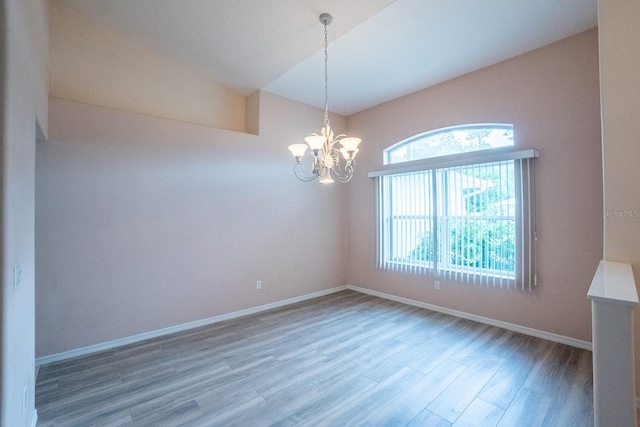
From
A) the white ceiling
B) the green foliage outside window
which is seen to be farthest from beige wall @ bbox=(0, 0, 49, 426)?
the green foliage outside window

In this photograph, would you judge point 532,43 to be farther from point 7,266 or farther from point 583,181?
point 7,266

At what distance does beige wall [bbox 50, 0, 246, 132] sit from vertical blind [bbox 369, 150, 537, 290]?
9.75ft

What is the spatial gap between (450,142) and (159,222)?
4.09 meters

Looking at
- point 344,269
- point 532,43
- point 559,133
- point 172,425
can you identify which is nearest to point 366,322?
point 344,269

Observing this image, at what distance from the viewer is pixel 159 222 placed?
3.41 m

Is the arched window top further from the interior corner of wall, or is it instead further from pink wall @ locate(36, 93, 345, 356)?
the interior corner of wall

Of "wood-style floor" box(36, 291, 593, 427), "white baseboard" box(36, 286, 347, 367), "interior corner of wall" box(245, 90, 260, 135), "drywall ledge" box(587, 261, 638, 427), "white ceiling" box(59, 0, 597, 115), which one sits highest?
"white ceiling" box(59, 0, 597, 115)

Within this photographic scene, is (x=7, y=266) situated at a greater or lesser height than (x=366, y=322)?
greater

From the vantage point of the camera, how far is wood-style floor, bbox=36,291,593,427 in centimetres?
198

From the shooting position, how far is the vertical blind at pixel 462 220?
3293 mm

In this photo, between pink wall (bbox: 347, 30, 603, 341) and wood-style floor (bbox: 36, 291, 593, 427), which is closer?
wood-style floor (bbox: 36, 291, 593, 427)

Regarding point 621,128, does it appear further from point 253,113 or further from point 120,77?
point 120,77

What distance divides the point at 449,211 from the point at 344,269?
230cm

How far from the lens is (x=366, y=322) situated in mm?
3725
